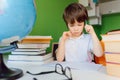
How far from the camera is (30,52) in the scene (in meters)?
1.09

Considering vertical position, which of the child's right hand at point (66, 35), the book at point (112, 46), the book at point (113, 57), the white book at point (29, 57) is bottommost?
the white book at point (29, 57)

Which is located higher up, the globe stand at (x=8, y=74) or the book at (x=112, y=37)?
the book at (x=112, y=37)

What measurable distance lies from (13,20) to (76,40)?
0.68 meters

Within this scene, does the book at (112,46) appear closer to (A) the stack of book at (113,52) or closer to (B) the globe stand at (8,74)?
(A) the stack of book at (113,52)

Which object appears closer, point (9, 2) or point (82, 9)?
point (9, 2)

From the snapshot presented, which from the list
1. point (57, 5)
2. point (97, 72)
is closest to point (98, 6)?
point (57, 5)

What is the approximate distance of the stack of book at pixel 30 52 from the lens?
1083mm

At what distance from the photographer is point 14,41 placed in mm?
747

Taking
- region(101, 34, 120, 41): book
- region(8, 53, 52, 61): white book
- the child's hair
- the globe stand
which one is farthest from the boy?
the globe stand

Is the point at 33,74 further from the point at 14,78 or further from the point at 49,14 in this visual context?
the point at 49,14

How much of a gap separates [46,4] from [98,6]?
54cm

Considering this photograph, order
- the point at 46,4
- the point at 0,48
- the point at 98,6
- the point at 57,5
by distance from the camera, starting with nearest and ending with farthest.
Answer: the point at 0,48 < the point at 46,4 < the point at 57,5 < the point at 98,6

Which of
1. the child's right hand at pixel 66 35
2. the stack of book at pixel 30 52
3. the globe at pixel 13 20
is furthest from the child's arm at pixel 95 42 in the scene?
the globe at pixel 13 20

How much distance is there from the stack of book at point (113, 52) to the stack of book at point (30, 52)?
1.39ft
